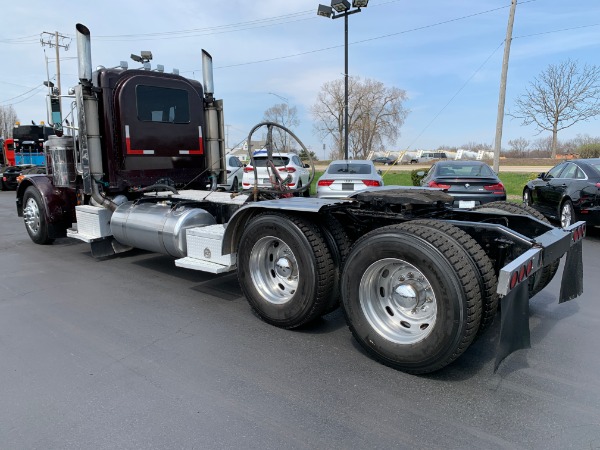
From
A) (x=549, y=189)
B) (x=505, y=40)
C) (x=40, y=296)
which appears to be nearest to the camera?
(x=40, y=296)

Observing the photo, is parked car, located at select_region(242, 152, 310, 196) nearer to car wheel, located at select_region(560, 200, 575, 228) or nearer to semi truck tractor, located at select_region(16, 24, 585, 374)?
semi truck tractor, located at select_region(16, 24, 585, 374)

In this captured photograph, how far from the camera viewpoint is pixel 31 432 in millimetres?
2723

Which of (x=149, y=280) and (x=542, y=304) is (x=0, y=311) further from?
(x=542, y=304)

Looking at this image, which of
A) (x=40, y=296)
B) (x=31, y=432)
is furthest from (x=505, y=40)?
(x=31, y=432)

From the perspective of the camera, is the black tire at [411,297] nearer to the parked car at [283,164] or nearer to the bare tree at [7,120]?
the parked car at [283,164]

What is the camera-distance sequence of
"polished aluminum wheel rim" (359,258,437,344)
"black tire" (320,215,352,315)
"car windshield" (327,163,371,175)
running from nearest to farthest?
"polished aluminum wheel rim" (359,258,437,344), "black tire" (320,215,352,315), "car windshield" (327,163,371,175)

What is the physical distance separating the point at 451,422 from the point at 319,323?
1.83 meters

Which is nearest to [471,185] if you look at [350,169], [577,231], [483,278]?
[350,169]

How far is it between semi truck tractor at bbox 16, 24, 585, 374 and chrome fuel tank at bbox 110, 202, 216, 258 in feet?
0.07

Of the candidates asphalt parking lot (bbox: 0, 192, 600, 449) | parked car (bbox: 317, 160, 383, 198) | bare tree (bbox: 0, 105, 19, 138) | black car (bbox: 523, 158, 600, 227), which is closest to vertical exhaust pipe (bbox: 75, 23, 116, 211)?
asphalt parking lot (bbox: 0, 192, 600, 449)

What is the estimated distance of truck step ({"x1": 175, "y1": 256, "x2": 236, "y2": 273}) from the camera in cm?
483

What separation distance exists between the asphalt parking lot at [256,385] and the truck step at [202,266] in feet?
1.36

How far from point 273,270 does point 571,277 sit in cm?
267

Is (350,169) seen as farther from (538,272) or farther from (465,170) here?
(538,272)
